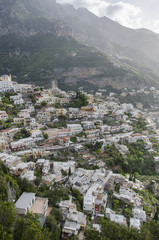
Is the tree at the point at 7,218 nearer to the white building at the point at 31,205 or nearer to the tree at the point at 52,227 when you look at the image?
the white building at the point at 31,205

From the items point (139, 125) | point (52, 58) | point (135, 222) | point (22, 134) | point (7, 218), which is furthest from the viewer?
point (52, 58)

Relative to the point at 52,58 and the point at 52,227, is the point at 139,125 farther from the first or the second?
the point at 52,58

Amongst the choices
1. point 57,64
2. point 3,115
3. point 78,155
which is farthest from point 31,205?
point 57,64

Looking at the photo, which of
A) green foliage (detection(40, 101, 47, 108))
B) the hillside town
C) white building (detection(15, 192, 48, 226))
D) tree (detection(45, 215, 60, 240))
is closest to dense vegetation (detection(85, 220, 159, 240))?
the hillside town

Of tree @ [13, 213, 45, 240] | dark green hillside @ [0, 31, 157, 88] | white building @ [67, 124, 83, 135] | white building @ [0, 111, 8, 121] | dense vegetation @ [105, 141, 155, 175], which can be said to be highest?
dark green hillside @ [0, 31, 157, 88]

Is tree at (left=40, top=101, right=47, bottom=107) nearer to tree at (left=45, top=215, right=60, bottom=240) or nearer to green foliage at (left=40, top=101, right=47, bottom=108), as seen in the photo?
green foliage at (left=40, top=101, right=47, bottom=108)

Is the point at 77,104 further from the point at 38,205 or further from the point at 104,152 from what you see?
the point at 38,205

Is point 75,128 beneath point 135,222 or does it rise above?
above

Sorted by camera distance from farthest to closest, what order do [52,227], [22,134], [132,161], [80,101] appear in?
1. [80,101]
2. [22,134]
3. [132,161]
4. [52,227]


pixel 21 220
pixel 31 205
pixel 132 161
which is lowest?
pixel 132 161

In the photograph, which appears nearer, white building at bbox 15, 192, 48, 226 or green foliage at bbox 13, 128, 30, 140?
white building at bbox 15, 192, 48, 226
